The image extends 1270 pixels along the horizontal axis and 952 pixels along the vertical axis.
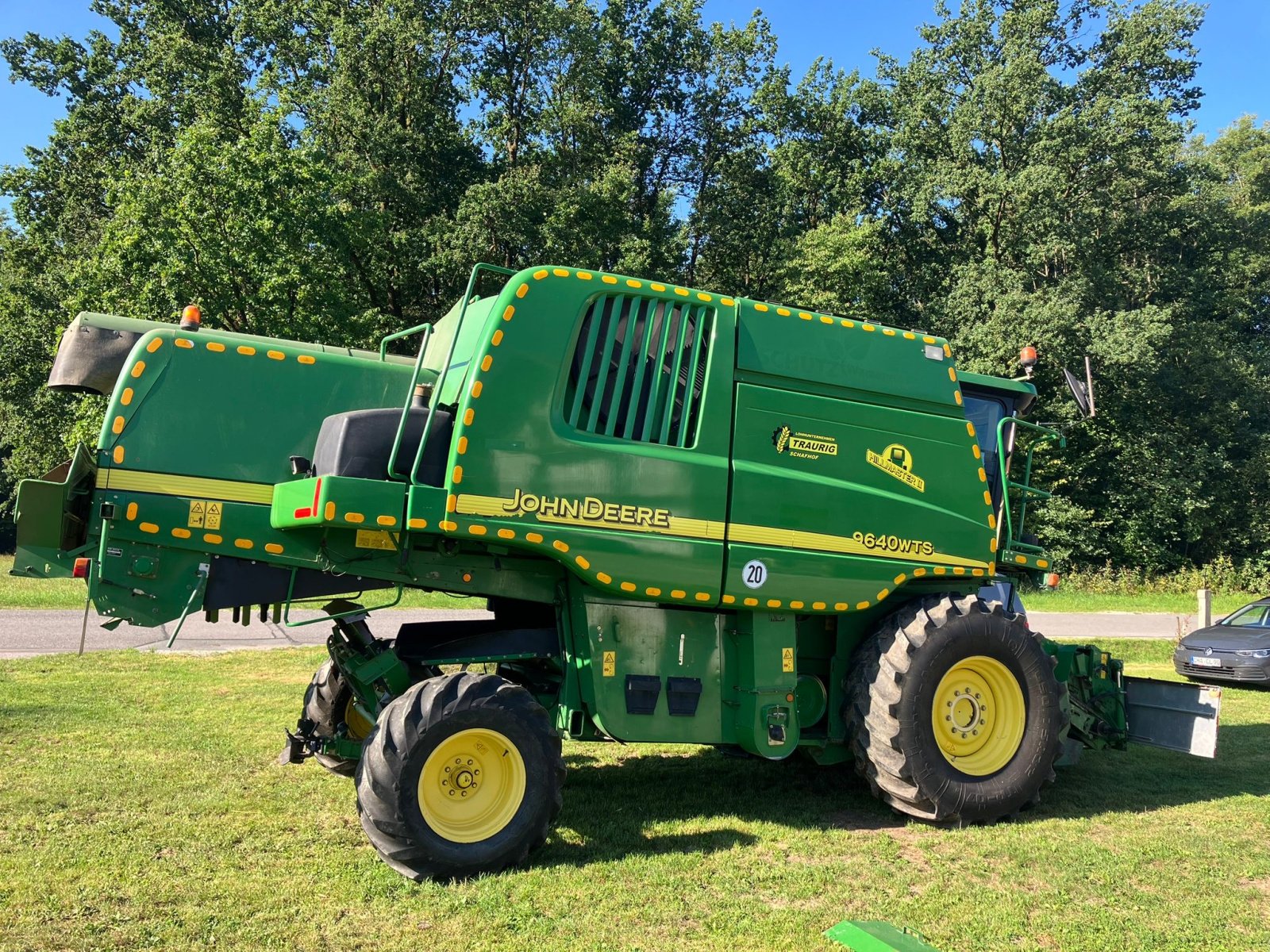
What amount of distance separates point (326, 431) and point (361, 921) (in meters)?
2.40

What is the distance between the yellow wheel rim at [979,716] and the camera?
6383 mm

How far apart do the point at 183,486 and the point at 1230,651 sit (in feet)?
47.6

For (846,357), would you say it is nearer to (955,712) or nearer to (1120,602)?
(955,712)

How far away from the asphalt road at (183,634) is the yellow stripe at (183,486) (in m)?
5.47

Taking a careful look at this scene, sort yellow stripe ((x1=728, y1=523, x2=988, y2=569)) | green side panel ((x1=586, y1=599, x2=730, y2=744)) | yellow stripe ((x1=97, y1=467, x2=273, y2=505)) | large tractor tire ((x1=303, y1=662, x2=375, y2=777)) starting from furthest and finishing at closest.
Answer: large tractor tire ((x1=303, y1=662, x2=375, y2=777)) < yellow stripe ((x1=728, y1=523, x2=988, y2=569)) < green side panel ((x1=586, y1=599, x2=730, y2=744)) < yellow stripe ((x1=97, y1=467, x2=273, y2=505))

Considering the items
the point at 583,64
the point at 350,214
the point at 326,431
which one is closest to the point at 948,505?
the point at 326,431

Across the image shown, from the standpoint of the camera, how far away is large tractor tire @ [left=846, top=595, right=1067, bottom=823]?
20.2 ft

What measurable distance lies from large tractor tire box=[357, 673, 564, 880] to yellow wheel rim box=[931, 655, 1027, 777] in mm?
2666

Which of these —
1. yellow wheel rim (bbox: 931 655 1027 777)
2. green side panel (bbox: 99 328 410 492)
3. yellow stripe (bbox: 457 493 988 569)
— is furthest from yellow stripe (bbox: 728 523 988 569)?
green side panel (bbox: 99 328 410 492)

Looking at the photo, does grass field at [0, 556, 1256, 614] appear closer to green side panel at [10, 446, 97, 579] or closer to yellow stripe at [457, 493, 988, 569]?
yellow stripe at [457, 493, 988, 569]

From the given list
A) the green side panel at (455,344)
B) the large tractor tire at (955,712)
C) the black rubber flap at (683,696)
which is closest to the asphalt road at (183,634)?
the green side panel at (455,344)

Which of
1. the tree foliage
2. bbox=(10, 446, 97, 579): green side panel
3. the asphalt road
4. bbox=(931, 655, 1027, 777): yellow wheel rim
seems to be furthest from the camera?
the tree foliage

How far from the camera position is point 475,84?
32.8 meters

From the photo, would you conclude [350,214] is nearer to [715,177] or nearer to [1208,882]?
[715,177]
